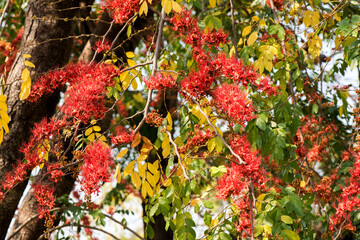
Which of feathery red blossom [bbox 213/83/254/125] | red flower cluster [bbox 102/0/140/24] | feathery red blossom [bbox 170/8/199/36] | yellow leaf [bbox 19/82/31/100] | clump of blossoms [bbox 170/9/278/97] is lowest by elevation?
feathery red blossom [bbox 213/83/254/125]

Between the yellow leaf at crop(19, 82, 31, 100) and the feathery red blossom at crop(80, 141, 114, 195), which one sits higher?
the yellow leaf at crop(19, 82, 31, 100)

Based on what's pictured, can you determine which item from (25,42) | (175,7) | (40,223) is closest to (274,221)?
(175,7)

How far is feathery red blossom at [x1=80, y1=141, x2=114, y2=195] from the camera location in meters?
2.00

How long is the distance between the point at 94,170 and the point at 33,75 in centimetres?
149

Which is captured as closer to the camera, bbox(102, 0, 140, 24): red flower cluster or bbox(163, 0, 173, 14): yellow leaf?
bbox(163, 0, 173, 14): yellow leaf

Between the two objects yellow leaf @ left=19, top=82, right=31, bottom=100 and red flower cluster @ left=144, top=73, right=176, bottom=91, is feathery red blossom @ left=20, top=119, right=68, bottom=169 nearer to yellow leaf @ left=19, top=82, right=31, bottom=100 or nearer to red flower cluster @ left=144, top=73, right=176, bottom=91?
yellow leaf @ left=19, top=82, right=31, bottom=100

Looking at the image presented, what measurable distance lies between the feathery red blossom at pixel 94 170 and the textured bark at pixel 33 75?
1.16 meters

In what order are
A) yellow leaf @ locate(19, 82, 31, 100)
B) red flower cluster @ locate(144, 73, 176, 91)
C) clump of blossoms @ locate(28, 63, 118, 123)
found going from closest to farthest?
1. red flower cluster @ locate(144, 73, 176, 91)
2. clump of blossoms @ locate(28, 63, 118, 123)
3. yellow leaf @ locate(19, 82, 31, 100)

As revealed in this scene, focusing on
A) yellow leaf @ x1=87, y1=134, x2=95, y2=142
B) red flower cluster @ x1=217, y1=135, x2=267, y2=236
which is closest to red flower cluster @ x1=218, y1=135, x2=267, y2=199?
red flower cluster @ x1=217, y1=135, x2=267, y2=236

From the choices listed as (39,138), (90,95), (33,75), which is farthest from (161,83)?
(33,75)

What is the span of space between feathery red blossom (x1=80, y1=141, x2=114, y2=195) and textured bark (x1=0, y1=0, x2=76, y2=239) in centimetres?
116

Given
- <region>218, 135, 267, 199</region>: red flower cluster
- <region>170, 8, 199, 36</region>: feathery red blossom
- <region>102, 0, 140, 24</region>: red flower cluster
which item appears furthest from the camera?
<region>102, 0, 140, 24</region>: red flower cluster

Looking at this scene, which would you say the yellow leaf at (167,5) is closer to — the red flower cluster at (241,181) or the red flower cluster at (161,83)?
the red flower cluster at (161,83)

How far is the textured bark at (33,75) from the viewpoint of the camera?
10.4 feet
